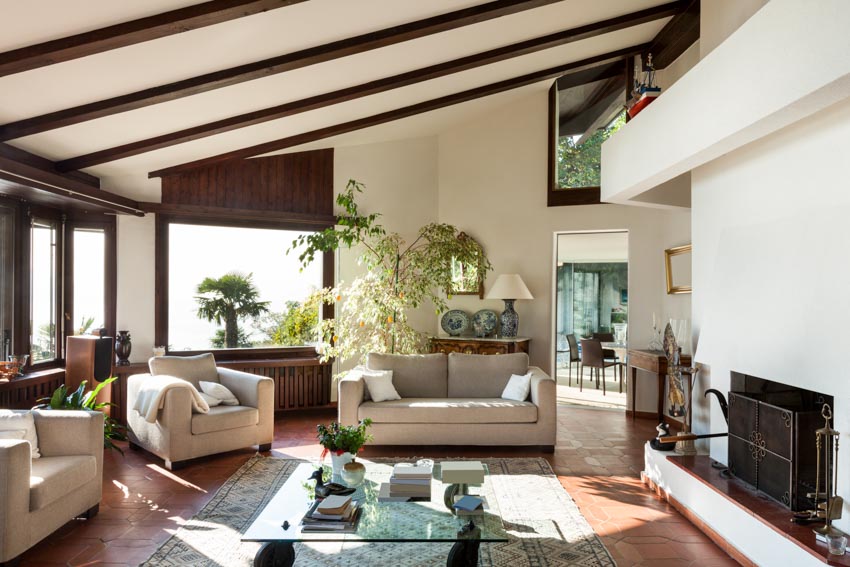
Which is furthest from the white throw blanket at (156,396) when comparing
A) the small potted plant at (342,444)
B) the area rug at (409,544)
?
the small potted plant at (342,444)

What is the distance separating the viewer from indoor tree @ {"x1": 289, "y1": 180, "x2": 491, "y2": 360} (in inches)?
262

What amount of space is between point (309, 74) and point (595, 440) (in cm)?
424

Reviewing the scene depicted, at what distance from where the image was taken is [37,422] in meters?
3.70

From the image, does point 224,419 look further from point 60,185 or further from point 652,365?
point 652,365

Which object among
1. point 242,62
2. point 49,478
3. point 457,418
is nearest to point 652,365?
point 457,418

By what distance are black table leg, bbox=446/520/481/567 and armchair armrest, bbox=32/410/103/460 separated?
7.79ft

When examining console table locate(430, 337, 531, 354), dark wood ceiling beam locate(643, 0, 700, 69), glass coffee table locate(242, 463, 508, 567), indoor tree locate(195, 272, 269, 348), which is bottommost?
glass coffee table locate(242, 463, 508, 567)

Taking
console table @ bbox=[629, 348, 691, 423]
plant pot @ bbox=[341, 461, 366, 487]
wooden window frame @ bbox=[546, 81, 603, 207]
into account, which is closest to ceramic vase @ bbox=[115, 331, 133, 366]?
plant pot @ bbox=[341, 461, 366, 487]

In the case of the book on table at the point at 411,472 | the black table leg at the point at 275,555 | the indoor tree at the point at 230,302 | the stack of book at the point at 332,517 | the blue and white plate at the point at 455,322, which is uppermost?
the indoor tree at the point at 230,302

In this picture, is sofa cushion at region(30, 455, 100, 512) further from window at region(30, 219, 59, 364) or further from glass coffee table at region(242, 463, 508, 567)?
window at region(30, 219, 59, 364)

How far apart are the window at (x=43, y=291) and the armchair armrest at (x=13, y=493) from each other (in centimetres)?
282

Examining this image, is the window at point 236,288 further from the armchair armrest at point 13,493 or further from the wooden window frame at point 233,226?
the armchair armrest at point 13,493

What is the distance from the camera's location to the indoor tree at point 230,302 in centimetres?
683

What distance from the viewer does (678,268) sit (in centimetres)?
664
